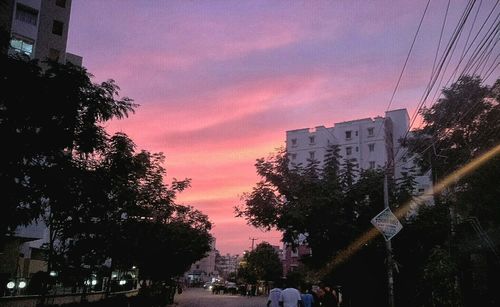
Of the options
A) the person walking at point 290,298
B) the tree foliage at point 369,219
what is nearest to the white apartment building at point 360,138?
the tree foliage at point 369,219

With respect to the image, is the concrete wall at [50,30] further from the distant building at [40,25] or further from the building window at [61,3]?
the building window at [61,3]

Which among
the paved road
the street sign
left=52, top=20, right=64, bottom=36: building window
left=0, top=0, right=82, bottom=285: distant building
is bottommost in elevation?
the paved road

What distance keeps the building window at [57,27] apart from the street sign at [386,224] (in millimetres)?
36762

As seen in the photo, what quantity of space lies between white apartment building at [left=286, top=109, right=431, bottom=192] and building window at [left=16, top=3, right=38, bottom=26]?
160ft

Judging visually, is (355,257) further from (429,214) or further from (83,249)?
(83,249)

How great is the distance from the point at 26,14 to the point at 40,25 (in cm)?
251

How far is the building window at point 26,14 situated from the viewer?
38469 mm

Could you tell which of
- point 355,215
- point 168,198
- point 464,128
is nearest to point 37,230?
point 168,198

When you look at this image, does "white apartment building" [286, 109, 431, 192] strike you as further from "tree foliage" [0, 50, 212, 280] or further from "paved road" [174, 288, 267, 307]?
"tree foliage" [0, 50, 212, 280]

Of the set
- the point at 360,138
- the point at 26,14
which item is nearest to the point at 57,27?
the point at 26,14

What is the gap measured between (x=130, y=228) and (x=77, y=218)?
4.60 metres

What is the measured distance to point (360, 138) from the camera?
281 ft

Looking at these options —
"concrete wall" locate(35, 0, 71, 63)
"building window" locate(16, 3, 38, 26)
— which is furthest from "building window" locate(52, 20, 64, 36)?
"building window" locate(16, 3, 38, 26)

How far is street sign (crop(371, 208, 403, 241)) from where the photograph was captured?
48.3ft
